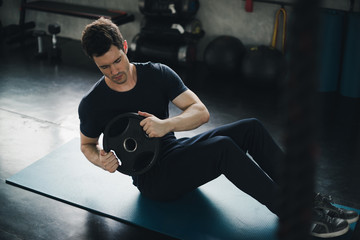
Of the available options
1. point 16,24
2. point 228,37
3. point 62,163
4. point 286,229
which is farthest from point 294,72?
point 16,24

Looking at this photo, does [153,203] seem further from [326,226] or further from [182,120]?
[326,226]

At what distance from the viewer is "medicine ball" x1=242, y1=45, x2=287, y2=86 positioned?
4.06 meters

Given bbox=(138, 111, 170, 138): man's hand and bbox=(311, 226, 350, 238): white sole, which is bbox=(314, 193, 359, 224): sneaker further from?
bbox=(138, 111, 170, 138): man's hand

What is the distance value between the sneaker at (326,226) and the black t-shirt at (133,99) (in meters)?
0.74

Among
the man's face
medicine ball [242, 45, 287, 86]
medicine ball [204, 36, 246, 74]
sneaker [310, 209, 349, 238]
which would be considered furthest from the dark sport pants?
medicine ball [204, 36, 246, 74]

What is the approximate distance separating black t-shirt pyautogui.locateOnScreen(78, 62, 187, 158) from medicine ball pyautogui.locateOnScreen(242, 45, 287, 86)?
213cm

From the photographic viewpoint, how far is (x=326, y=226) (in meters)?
1.91

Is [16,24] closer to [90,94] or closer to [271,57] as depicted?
[271,57]

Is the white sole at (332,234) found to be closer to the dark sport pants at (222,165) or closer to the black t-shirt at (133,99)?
the dark sport pants at (222,165)

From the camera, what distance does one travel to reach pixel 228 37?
4527 mm

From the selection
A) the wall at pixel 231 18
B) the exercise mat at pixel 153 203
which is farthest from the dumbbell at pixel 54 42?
the exercise mat at pixel 153 203

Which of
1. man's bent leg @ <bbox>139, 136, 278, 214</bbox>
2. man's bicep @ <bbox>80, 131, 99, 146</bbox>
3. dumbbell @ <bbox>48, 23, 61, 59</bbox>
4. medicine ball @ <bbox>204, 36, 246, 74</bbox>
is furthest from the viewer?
dumbbell @ <bbox>48, 23, 61, 59</bbox>

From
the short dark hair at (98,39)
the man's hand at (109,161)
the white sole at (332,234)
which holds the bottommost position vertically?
the white sole at (332,234)

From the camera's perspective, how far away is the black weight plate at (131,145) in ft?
6.32
